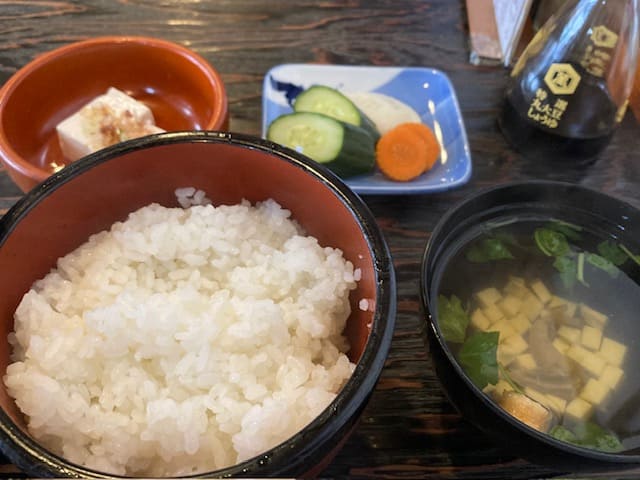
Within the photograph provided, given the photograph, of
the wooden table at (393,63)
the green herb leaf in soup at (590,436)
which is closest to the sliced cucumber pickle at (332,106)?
the wooden table at (393,63)

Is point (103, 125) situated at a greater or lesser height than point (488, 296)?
greater

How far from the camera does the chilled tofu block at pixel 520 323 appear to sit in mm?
1385

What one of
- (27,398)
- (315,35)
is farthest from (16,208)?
(315,35)

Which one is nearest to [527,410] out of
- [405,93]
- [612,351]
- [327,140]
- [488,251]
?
[612,351]

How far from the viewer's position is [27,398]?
3.16ft

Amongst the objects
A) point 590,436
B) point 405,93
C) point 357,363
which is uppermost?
point 357,363

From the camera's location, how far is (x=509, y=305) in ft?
4.68

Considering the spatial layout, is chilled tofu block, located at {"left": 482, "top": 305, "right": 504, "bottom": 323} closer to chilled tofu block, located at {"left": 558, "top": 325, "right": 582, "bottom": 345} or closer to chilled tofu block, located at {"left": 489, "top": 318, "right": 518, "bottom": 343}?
chilled tofu block, located at {"left": 489, "top": 318, "right": 518, "bottom": 343}

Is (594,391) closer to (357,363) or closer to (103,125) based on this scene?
(357,363)

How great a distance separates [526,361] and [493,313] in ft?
0.44

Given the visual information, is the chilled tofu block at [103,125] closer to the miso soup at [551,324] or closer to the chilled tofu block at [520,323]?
the miso soup at [551,324]

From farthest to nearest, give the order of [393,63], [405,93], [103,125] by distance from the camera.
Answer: [393,63], [405,93], [103,125]

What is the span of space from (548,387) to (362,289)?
0.51 metres

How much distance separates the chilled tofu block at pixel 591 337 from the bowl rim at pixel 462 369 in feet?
0.97
